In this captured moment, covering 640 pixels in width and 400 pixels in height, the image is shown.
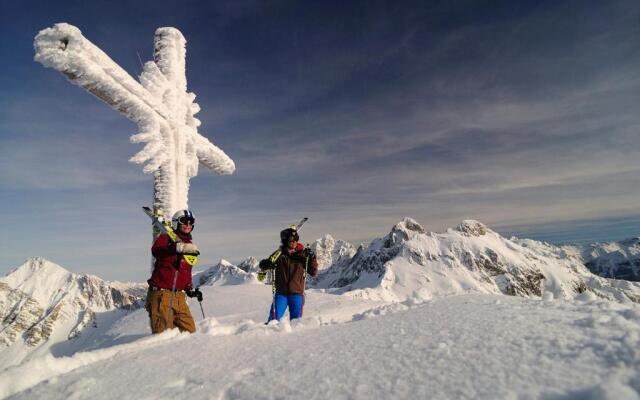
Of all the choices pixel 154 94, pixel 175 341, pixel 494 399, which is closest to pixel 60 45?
pixel 154 94

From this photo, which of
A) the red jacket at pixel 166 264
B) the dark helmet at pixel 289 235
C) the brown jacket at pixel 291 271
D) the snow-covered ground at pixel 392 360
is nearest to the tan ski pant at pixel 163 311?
the red jacket at pixel 166 264

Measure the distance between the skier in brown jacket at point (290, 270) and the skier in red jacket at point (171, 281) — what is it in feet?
8.01

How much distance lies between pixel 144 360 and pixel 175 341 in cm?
84

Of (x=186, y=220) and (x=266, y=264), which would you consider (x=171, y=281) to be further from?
(x=266, y=264)

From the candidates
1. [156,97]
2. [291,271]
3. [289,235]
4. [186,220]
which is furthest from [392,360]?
[156,97]

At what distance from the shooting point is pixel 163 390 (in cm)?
281

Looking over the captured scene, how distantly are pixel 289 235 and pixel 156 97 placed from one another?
434 centimetres

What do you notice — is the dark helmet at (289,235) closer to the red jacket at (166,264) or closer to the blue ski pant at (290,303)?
the blue ski pant at (290,303)

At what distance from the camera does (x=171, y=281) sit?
20.3 feet

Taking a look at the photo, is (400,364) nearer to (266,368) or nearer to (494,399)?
(494,399)

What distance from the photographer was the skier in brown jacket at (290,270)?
8531 mm

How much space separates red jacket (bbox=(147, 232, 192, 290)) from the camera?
6027 mm

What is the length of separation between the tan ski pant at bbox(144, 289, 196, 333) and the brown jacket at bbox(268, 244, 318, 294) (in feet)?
9.05

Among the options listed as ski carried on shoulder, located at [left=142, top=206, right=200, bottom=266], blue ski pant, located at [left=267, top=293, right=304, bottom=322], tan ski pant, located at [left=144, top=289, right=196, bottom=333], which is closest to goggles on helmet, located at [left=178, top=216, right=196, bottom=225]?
ski carried on shoulder, located at [left=142, top=206, right=200, bottom=266]
